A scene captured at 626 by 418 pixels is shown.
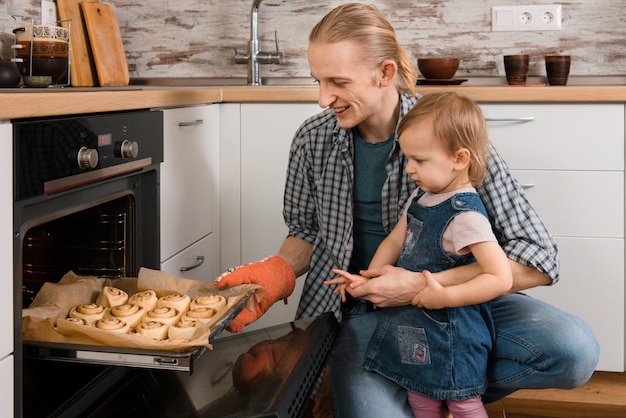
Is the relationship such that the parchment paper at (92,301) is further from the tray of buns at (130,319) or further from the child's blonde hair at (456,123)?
the child's blonde hair at (456,123)

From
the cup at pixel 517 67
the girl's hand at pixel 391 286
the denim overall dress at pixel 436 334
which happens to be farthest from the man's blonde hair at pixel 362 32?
the cup at pixel 517 67

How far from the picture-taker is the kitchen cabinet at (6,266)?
3.74 feet

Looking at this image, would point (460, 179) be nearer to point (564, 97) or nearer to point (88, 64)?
point (564, 97)

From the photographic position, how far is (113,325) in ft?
4.08

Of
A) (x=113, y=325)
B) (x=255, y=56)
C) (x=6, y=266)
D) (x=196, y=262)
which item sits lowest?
(x=196, y=262)

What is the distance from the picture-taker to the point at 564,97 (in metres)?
2.22

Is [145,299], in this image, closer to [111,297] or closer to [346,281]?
[111,297]

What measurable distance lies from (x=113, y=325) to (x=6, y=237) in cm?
21

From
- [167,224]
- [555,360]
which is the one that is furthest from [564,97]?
[167,224]

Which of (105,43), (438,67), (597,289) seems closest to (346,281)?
(597,289)

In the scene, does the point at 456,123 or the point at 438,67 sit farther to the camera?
the point at 438,67

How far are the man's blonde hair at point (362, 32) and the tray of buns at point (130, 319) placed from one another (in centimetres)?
51

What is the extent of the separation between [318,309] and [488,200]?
18.1 inches

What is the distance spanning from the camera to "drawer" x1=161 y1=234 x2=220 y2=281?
1.98 metres
